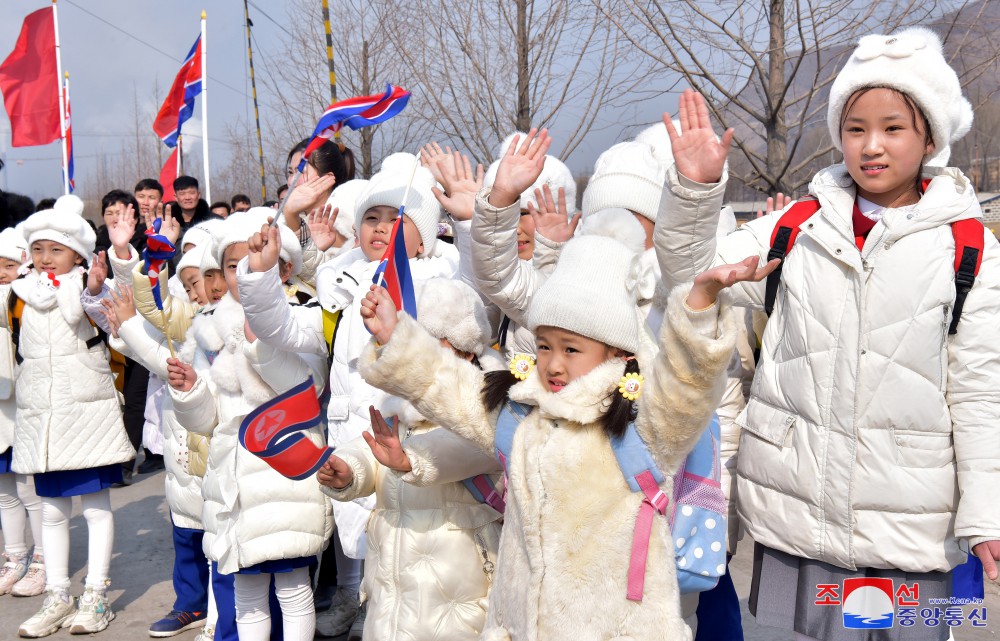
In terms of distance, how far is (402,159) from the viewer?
13.8 ft

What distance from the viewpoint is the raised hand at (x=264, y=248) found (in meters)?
3.33

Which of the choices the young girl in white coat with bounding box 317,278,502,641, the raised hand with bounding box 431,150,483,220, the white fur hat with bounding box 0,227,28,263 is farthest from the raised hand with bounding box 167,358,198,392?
the white fur hat with bounding box 0,227,28,263

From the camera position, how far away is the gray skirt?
2.54 metres

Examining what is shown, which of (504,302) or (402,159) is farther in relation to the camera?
(402,159)

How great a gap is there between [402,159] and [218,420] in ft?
4.76

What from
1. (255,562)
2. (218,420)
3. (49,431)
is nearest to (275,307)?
(218,420)

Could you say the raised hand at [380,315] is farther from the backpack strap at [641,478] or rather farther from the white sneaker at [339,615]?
the white sneaker at [339,615]

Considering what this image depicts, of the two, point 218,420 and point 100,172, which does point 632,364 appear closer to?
point 218,420

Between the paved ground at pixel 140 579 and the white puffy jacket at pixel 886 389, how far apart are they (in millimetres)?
1942

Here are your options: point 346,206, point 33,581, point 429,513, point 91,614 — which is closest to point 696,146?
point 429,513

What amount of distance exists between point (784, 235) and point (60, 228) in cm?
397

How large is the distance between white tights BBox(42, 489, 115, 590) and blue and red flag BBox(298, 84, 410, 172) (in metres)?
2.41

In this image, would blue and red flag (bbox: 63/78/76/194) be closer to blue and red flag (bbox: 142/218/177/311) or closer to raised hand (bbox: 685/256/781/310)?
blue and red flag (bbox: 142/218/177/311)

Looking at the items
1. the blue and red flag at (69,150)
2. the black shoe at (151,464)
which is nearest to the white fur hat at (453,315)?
the black shoe at (151,464)
